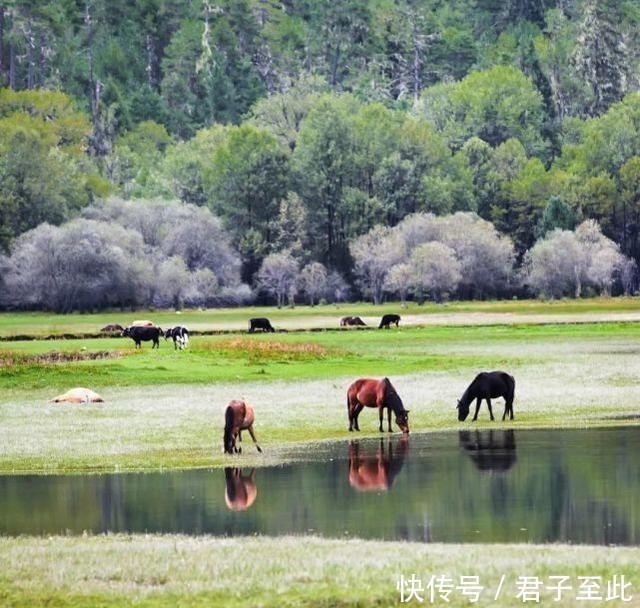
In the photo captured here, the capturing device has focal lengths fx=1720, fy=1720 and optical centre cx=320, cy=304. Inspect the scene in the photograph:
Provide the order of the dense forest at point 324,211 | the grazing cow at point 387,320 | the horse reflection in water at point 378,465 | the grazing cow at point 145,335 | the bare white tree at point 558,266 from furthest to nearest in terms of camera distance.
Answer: the bare white tree at point 558,266 < the dense forest at point 324,211 < the grazing cow at point 387,320 < the grazing cow at point 145,335 < the horse reflection in water at point 378,465

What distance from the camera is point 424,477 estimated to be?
30328 mm

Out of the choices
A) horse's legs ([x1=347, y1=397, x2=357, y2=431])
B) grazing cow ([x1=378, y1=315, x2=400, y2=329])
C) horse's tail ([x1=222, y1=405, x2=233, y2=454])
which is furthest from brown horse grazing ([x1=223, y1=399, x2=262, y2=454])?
grazing cow ([x1=378, y1=315, x2=400, y2=329])

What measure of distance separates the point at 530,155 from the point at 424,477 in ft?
500

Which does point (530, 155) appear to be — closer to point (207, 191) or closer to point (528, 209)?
point (528, 209)

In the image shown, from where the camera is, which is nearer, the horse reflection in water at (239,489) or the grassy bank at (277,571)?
the grassy bank at (277,571)

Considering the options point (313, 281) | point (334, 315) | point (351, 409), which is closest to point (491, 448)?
point (351, 409)

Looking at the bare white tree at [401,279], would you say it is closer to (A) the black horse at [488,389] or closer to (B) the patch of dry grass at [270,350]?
(B) the patch of dry grass at [270,350]

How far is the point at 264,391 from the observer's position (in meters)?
50.2

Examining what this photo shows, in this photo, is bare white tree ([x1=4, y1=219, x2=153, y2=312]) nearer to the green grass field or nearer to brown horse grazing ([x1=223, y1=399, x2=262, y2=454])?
the green grass field

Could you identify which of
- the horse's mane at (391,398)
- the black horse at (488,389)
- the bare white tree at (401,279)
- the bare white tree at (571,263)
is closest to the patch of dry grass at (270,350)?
the black horse at (488,389)

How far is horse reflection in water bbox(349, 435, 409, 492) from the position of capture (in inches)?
1163

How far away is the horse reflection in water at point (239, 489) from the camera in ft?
89.9

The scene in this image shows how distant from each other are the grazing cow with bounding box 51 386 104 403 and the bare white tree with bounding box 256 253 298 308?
95863mm

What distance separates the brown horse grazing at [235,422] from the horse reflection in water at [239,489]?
159 cm
